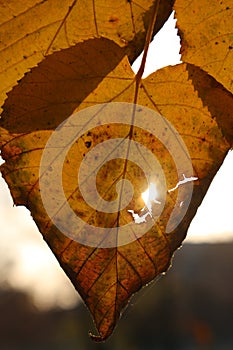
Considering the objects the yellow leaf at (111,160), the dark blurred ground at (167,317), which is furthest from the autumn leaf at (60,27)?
the dark blurred ground at (167,317)

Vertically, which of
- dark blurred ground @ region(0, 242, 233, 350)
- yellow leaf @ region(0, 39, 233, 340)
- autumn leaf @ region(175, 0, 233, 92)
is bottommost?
dark blurred ground @ region(0, 242, 233, 350)

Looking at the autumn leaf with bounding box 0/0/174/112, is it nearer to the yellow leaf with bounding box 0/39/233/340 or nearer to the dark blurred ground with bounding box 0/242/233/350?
the yellow leaf with bounding box 0/39/233/340

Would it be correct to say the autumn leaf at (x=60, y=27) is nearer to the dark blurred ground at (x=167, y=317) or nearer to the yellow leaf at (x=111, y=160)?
the yellow leaf at (x=111, y=160)

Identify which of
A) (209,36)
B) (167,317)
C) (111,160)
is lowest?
(167,317)

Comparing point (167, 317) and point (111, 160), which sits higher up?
point (111, 160)

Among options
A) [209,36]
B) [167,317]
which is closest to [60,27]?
[209,36]

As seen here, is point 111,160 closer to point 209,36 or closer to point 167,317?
point 209,36

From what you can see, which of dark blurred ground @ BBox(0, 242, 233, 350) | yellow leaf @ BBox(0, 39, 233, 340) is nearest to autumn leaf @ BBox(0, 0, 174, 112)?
yellow leaf @ BBox(0, 39, 233, 340)
